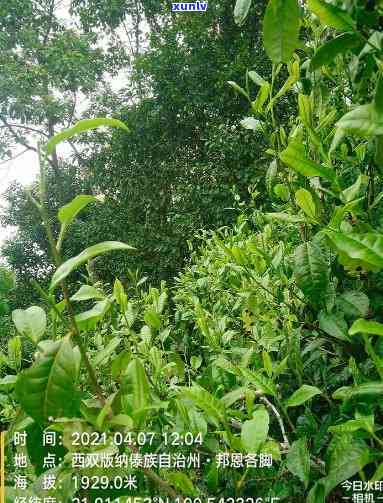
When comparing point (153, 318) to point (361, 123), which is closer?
point (361, 123)

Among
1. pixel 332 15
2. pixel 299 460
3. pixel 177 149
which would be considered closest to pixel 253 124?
pixel 332 15

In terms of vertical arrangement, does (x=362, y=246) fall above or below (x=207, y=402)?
above

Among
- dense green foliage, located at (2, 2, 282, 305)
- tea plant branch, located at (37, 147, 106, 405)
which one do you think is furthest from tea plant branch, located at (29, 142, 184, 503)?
dense green foliage, located at (2, 2, 282, 305)

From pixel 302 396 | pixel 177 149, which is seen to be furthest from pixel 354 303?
pixel 177 149

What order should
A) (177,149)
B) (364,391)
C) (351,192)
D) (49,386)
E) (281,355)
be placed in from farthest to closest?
(177,149) → (281,355) → (351,192) → (364,391) → (49,386)

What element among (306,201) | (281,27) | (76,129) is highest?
(281,27)

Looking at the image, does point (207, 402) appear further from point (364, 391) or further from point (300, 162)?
point (300, 162)

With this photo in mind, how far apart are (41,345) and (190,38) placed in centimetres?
578

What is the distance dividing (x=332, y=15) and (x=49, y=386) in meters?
0.53

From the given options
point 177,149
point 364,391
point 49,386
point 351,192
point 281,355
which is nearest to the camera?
point 49,386

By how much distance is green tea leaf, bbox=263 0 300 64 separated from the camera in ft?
1.99

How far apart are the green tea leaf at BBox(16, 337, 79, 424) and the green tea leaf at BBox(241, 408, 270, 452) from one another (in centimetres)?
23

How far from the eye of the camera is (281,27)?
62 cm

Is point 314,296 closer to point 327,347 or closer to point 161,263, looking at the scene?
point 327,347
